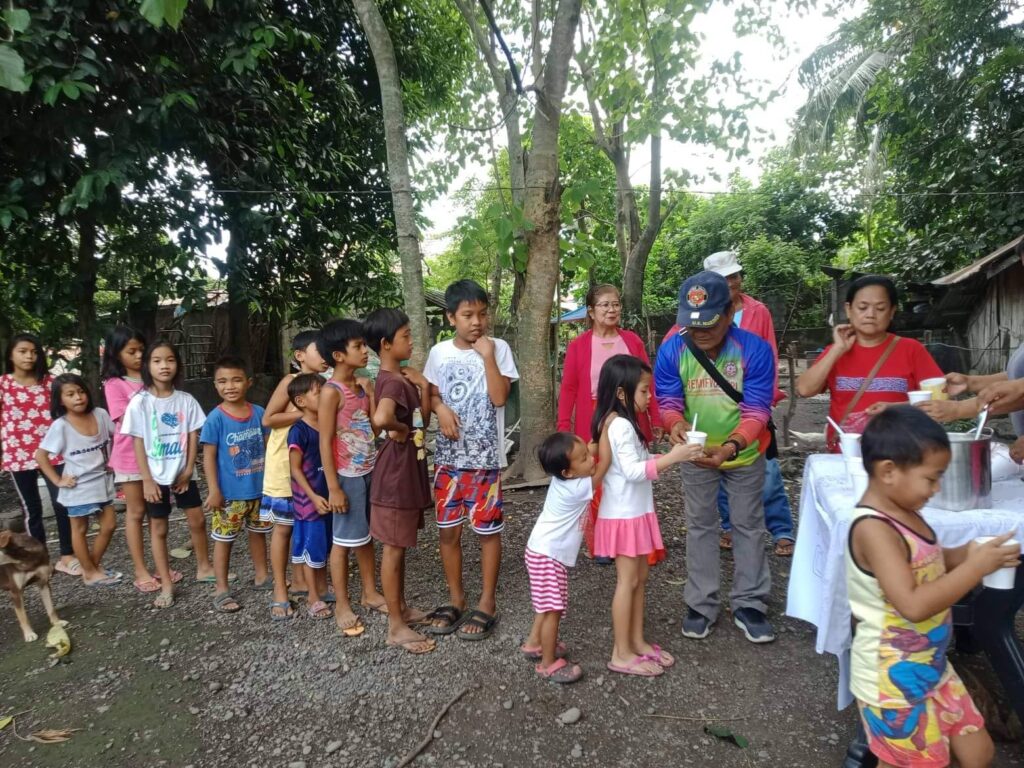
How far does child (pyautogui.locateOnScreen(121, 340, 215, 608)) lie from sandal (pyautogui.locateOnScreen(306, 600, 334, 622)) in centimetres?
92

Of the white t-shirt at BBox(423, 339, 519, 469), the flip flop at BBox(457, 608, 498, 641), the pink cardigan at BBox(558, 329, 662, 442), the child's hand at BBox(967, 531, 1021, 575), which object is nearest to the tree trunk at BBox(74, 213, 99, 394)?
the white t-shirt at BBox(423, 339, 519, 469)

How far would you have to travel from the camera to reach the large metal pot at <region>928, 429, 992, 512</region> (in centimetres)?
186

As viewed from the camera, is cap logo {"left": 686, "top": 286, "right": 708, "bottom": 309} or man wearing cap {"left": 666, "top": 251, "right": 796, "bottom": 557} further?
man wearing cap {"left": 666, "top": 251, "right": 796, "bottom": 557}

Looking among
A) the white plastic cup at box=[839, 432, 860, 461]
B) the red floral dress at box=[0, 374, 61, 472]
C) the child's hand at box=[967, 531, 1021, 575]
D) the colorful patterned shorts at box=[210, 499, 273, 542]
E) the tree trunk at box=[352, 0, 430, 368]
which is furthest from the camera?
the tree trunk at box=[352, 0, 430, 368]

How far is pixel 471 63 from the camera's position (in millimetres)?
9516

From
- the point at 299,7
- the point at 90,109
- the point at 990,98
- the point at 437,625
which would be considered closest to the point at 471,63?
the point at 299,7

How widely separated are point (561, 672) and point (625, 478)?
0.89 m

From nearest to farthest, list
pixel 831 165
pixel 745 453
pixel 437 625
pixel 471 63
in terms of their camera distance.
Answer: pixel 745 453
pixel 437 625
pixel 471 63
pixel 831 165

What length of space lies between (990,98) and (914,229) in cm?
257

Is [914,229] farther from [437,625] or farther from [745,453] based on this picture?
[437,625]

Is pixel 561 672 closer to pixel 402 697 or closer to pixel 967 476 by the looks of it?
pixel 402 697

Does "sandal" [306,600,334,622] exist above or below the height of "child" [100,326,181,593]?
below

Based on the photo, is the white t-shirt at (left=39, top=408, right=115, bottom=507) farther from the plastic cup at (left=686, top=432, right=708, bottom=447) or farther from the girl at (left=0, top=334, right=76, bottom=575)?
the plastic cup at (left=686, top=432, right=708, bottom=447)

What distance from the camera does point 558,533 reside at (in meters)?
2.66
